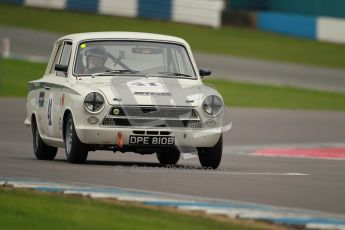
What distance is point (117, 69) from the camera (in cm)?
1349

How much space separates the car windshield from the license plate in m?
1.09

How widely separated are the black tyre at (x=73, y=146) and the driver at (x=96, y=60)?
0.71 metres

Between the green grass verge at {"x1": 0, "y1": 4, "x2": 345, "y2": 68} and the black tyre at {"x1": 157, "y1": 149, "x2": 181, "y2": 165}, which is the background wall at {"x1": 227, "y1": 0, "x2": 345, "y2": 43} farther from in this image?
the black tyre at {"x1": 157, "y1": 149, "x2": 181, "y2": 165}

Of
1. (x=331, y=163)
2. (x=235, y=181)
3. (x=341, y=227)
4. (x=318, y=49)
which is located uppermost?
(x=341, y=227)

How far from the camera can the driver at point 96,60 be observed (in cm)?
1352

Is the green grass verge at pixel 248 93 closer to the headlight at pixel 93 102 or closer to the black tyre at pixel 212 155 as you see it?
the black tyre at pixel 212 155

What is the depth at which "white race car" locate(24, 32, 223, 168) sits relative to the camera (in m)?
12.6

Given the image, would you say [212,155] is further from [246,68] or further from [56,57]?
[246,68]

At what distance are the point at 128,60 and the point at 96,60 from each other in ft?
1.18

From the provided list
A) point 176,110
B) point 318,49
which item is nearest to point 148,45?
point 176,110

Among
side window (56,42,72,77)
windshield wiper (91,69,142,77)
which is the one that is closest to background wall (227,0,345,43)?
side window (56,42,72,77)

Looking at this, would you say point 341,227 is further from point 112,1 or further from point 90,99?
point 112,1

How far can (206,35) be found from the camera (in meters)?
39.6

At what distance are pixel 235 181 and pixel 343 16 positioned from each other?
1190 inches
